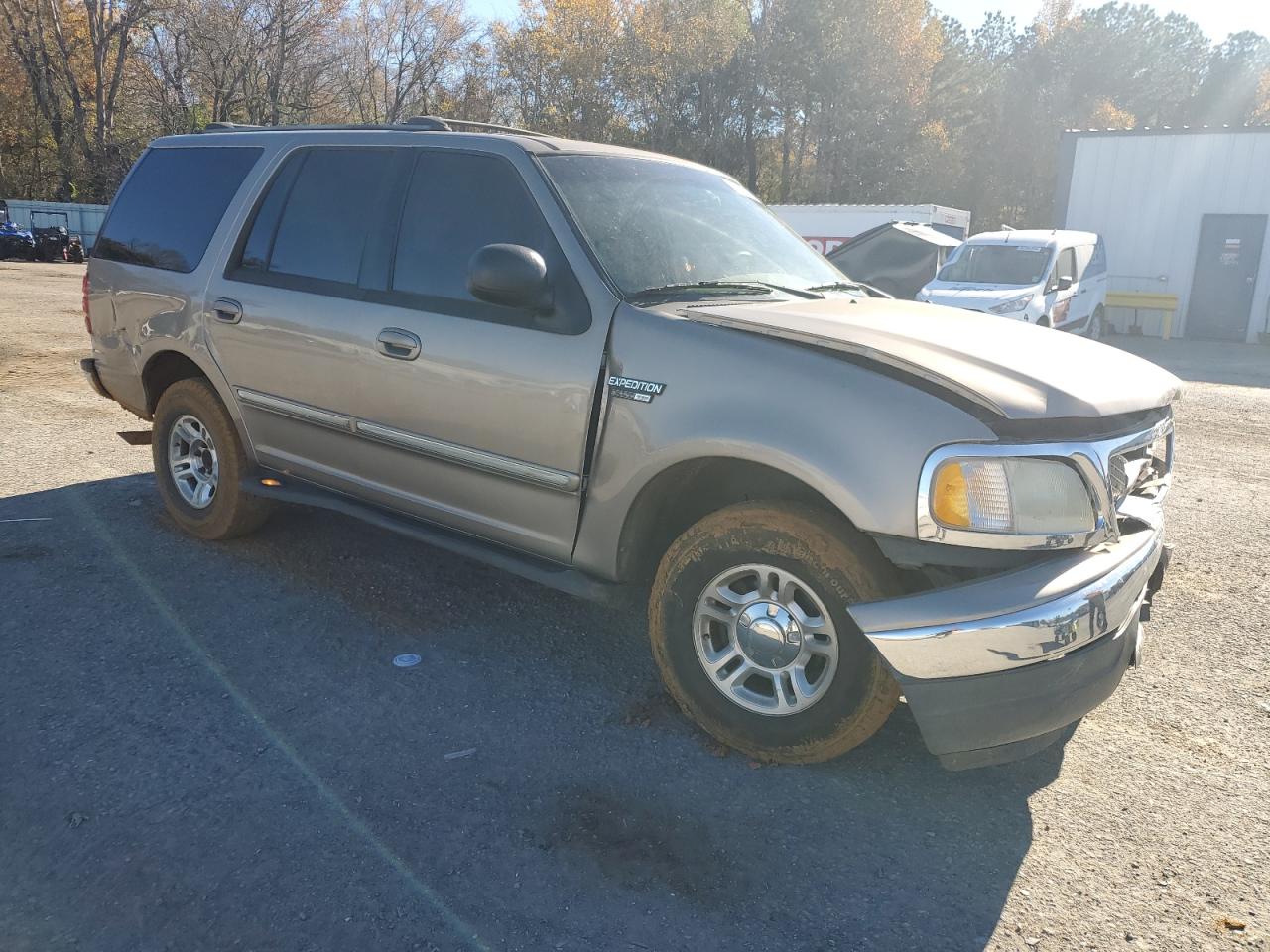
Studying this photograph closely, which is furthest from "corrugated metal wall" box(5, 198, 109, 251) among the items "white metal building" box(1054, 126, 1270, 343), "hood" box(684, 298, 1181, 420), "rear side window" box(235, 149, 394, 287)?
"hood" box(684, 298, 1181, 420)

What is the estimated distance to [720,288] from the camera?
362 cm

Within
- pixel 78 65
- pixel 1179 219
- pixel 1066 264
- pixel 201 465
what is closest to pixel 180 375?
pixel 201 465

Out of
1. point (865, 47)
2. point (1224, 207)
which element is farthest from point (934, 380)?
point (865, 47)

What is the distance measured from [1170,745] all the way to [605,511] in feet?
6.86

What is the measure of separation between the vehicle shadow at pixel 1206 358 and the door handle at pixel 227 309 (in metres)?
13.6

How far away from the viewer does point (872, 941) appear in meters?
2.37

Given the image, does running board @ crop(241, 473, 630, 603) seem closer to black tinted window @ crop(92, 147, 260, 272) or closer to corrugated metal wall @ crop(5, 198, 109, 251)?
black tinted window @ crop(92, 147, 260, 272)

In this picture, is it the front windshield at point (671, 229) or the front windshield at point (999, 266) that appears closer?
the front windshield at point (671, 229)

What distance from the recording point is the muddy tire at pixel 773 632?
2.84 metres

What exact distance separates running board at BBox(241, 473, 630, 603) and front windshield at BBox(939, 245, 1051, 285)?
12083mm

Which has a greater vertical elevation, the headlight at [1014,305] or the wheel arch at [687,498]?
the headlight at [1014,305]

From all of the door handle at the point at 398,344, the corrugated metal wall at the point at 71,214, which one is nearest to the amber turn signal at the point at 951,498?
the door handle at the point at 398,344

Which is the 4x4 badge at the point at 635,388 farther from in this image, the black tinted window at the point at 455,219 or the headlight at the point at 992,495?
the headlight at the point at 992,495

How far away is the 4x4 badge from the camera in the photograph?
3133mm
